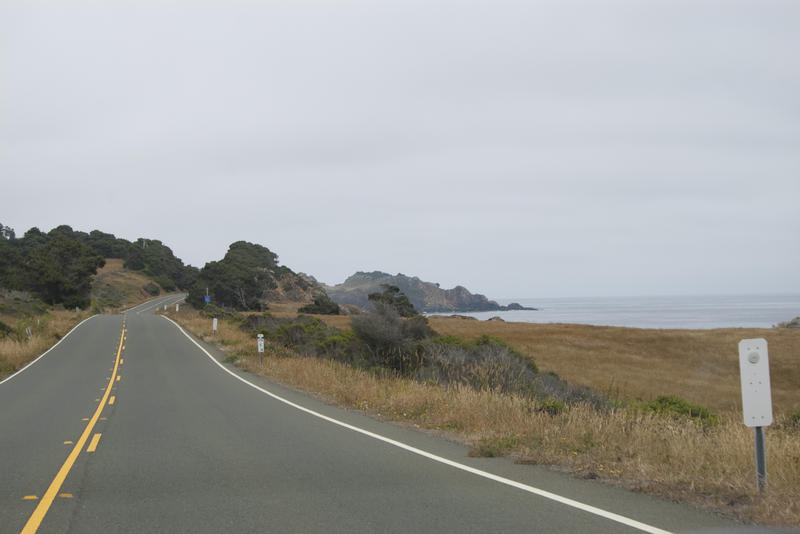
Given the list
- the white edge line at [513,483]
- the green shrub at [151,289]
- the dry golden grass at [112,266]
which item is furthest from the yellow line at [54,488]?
the dry golden grass at [112,266]

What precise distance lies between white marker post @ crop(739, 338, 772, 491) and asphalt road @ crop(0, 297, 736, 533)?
3.43ft

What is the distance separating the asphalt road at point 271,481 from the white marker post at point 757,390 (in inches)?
41.1

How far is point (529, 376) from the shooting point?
19.2 m

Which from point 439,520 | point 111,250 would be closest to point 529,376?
point 439,520

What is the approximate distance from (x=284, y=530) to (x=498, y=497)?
7.05 ft

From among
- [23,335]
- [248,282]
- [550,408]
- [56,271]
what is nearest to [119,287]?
[248,282]

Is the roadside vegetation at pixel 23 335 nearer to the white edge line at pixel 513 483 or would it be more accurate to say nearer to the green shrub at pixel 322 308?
the white edge line at pixel 513 483

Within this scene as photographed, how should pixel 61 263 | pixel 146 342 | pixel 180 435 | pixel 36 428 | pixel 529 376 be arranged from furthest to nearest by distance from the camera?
1. pixel 61 263
2. pixel 146 342
3. pixel 529 376
4. pixel 36 428
5. pixel 180 435

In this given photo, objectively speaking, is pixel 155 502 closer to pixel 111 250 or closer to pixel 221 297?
pixel 221 297

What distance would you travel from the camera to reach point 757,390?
6117mm

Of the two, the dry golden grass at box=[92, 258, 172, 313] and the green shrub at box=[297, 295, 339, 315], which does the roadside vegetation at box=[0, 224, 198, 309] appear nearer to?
the dry golden grass at box=[92, 258, 172, 313]

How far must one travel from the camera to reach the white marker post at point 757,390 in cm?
605

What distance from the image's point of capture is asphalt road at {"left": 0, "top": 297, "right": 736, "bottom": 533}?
5.53 m

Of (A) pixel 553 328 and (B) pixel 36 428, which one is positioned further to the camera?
(A) pixel 553 328
